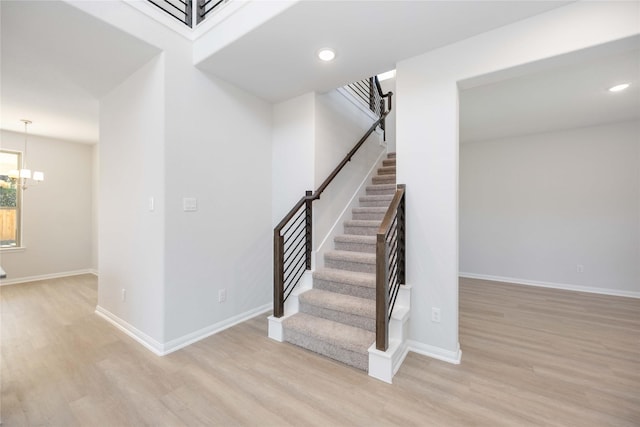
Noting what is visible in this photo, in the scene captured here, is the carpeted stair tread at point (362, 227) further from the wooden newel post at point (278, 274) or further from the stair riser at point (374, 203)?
the wooden newel post at point (278, 274)

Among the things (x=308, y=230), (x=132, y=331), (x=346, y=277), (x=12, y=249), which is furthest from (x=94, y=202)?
(x=346, y=277)

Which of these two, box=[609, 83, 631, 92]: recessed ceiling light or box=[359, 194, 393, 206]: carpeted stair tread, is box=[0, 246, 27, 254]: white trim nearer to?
box=[359, 194, 393, 206]: carpeted stair tread

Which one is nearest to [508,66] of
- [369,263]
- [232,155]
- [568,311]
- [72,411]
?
[369,263]

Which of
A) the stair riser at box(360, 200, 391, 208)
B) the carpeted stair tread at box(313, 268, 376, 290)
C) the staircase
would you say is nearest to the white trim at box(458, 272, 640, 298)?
the stair riser at box(360, 200, 391, 208)

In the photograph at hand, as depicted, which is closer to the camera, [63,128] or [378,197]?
[378,197]

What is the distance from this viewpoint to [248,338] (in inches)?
100

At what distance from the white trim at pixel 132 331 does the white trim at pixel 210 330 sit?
3.6 inches

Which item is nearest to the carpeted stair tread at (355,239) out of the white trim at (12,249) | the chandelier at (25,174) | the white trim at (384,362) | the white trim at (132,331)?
the white trim at (384,362)

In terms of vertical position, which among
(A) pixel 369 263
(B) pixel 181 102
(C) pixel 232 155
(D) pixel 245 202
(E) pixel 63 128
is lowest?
(A) pixel 369 263

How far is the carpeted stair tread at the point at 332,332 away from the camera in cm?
210

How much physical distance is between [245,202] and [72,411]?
207 cm

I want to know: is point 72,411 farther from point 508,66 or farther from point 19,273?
point 19,273

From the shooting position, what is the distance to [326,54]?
233 centimetres

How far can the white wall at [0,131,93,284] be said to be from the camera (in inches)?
177
